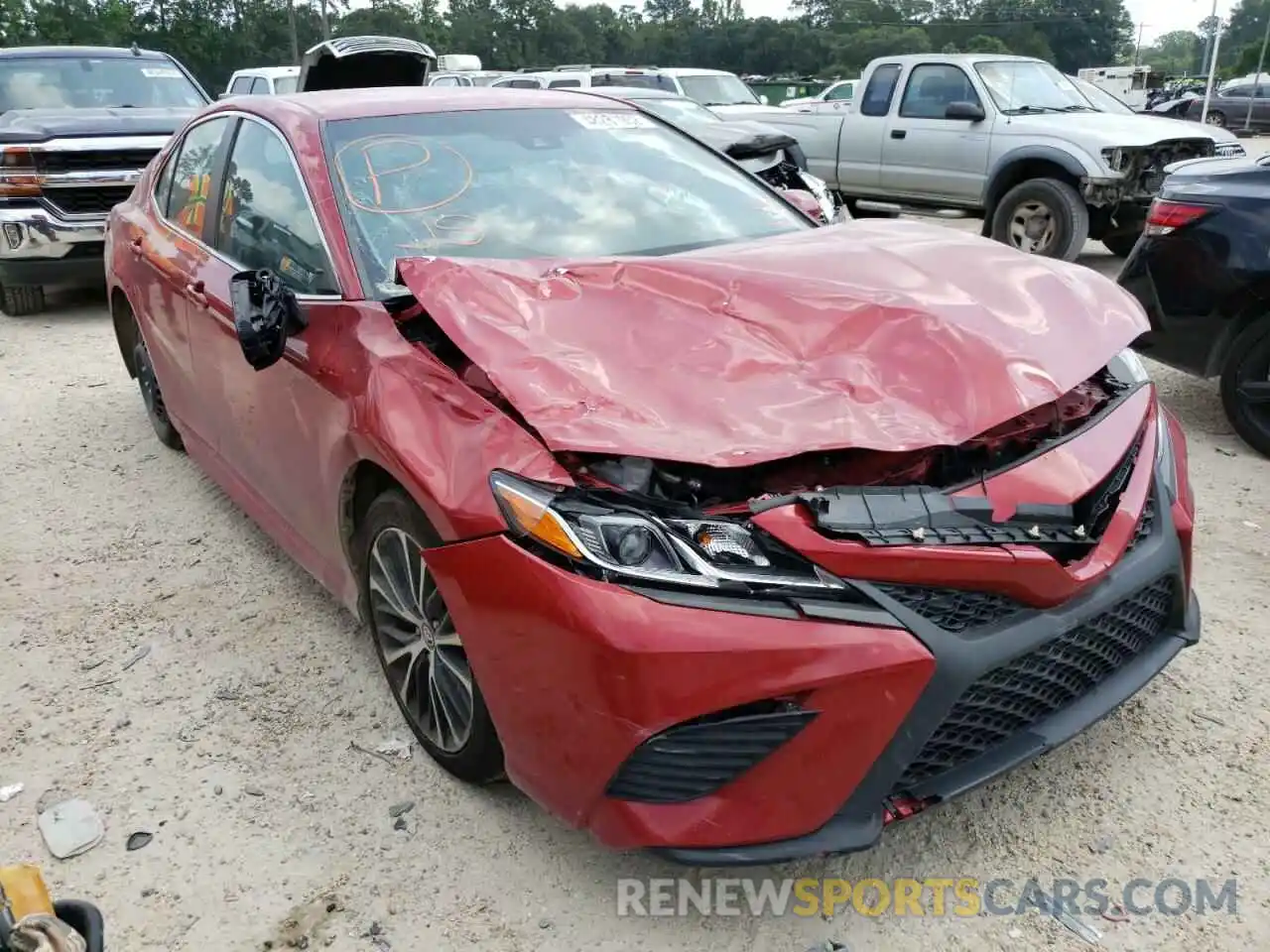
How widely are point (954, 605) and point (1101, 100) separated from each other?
31.1ft

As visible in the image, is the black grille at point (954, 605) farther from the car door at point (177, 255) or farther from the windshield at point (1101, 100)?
the windshield at point (1101, 100)

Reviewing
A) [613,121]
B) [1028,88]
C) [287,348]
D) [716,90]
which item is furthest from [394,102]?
[716,90]

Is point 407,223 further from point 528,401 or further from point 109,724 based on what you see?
point 109,724

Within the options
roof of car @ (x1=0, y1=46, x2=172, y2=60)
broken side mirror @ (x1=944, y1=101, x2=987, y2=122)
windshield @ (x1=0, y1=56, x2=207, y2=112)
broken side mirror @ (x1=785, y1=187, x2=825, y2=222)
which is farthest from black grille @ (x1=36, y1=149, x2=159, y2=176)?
broken side mirror @ (x1=944, y1=101, x2=987, y2=122)

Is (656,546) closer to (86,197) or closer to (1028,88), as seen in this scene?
(86,197)

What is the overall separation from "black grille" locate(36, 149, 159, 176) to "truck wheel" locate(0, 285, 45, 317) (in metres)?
1.02

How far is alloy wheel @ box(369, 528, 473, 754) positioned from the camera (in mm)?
2564

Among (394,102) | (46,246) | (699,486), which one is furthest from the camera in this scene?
(46,246)

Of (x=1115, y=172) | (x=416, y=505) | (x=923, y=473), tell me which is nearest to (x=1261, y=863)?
(x=923, y=473)

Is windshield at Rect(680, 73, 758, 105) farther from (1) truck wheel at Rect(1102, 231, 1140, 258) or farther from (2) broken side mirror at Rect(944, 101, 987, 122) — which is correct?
(1) truck wheel at Rect(1102, 231, 1140, 258)

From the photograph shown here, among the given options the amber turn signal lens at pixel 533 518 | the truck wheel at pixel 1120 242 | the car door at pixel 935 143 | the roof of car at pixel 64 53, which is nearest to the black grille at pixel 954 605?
the amber turn signal lens at pixel 533 518

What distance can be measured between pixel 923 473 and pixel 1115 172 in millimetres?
7364

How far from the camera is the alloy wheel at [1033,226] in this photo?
884 cm

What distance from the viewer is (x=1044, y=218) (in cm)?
891
